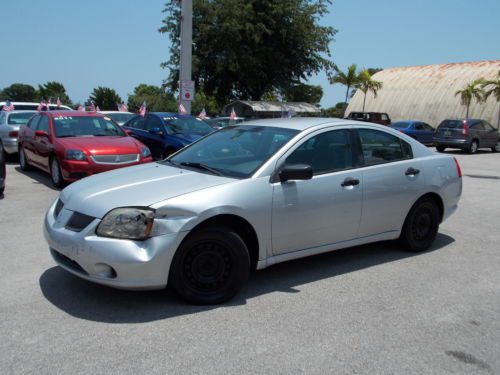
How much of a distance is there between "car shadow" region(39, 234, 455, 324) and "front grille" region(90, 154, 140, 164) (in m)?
4.41

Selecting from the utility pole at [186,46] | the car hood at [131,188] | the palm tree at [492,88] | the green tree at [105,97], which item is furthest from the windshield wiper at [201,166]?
the green tree at [105,97]

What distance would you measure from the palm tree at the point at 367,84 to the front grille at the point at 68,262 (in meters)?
38.9

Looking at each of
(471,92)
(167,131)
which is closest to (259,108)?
(471,92)

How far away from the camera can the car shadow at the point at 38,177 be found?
10164 millimetres

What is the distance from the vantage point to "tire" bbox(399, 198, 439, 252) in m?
5.71

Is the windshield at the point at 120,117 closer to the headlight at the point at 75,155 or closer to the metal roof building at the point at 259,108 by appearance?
the headlight at the point at 75,155

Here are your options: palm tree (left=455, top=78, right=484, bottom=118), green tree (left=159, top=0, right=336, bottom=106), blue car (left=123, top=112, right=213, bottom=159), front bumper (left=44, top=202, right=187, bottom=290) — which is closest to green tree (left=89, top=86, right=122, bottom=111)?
green tree (left=159, top=0, right=336, bottom=106)

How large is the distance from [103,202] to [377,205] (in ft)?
9.14

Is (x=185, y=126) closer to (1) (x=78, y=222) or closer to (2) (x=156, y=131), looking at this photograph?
(2) (x=156, y=131)

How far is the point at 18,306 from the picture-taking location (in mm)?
4004

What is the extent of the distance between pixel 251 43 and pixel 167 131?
78.9 feet

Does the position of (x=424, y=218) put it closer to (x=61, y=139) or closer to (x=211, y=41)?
(x=61, y=139)

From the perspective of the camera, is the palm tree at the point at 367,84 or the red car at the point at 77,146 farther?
the palm tree at the point at 367,84

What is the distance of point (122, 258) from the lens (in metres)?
3.76
